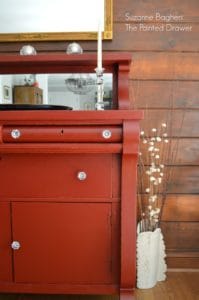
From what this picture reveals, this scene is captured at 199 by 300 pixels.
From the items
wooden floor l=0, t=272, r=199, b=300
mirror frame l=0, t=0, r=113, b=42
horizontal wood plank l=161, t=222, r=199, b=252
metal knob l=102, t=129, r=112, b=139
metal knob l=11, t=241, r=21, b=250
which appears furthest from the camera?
horizontal wood plank l=161, t=222, r=199, b=252

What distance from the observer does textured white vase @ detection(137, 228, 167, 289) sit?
1.43 meters

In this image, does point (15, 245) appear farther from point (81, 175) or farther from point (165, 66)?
point (165, 66)

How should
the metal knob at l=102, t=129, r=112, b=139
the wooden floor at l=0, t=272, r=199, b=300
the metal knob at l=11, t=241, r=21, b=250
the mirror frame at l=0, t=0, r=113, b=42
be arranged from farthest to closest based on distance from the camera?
the mirror frame at l=0, t=0, r=113, b=42 < the wooden floor at l=0, t=272, r=199, b=300 < the metal knob at l=11, t=241, r=21, b=250 < the metal knob at l=102, t=129, r=112, b=139

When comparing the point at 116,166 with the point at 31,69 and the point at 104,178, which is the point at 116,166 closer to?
the point at 104,178

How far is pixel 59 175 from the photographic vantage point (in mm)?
1131

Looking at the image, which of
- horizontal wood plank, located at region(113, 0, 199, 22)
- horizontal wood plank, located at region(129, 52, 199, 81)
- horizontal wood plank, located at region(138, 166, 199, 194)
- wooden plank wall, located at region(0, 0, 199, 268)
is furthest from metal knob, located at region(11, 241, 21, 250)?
horizontal wood plank, located at region(113, 0, 199, 22)

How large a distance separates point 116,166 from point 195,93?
29.7 inches

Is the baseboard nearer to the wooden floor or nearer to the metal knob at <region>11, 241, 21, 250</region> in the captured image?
the wooden floor

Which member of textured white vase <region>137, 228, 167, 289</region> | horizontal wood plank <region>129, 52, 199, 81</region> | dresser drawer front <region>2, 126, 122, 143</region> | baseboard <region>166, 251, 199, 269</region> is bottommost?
baseboard <region>166, 251, 199, 269</region>

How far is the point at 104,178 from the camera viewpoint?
3.68 feet

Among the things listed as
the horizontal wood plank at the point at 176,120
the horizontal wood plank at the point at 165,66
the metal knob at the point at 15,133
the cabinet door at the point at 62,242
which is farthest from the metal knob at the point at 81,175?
the horizontal wood plank at the point at 165,66

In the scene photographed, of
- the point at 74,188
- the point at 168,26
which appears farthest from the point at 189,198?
the point at 168,26

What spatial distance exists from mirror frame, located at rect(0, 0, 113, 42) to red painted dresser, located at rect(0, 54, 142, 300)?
16.9 inches

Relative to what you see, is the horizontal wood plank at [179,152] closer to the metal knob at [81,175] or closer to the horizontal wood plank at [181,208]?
the horizontal wood plank at [181,208]
